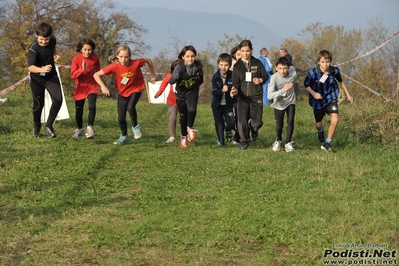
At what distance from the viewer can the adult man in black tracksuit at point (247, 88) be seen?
10.2m

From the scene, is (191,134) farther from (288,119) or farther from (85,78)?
(85,78)

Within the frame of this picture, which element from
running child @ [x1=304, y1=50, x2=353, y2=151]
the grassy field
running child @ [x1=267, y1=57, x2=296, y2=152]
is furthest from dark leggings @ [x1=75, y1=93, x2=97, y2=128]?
running child @ [x1=304, y1=50, x2=353, y2=151]

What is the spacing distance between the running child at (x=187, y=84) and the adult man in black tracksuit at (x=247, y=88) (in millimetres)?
757

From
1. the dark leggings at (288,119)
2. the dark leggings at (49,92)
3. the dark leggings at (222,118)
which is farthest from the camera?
the dark leggings at (222,118)

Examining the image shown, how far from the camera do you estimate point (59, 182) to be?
7.45 meters

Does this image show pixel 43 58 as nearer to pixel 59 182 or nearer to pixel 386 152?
pixel 59 182

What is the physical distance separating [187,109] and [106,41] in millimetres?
56048

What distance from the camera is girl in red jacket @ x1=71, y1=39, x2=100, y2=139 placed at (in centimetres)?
1134

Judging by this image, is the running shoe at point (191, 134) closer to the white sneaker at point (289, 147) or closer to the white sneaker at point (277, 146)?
the white sneaker at point (277, 146)

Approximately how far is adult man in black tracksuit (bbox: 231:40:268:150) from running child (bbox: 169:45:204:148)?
0.76 m

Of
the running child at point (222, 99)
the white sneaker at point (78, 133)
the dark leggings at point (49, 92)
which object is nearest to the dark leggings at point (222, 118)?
the running child at point (222, 99)

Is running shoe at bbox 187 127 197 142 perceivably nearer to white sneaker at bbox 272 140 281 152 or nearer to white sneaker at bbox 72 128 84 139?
white sneaker at bbox 272 140 281 152

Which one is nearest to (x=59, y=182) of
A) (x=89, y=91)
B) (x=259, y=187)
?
(x=259, y=187)

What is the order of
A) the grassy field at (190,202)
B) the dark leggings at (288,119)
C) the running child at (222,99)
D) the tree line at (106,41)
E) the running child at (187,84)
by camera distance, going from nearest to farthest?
the grassy field at (190,202), the dark leggings at (288,119), the running child at (187,84), the running child at (222,99), the tree line at (106,41)
